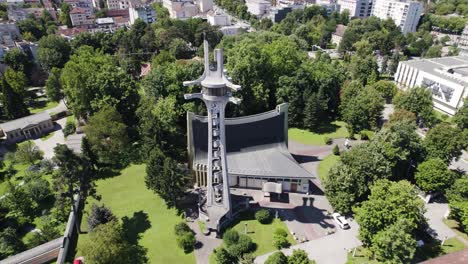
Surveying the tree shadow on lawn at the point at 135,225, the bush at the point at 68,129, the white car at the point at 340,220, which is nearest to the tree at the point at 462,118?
the white car at the point at 340,220

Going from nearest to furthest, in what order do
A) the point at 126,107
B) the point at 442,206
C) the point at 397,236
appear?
the point at 397,236, the point at 442,206, the point at 126,107

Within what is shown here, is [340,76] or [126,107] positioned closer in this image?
[126,107]

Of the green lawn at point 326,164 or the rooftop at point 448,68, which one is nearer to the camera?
the green lawn at point 326,164

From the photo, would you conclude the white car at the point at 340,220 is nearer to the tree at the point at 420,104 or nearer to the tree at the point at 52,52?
the tree at the point at 420,104

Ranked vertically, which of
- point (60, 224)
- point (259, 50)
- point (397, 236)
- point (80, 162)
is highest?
point (259, 50)

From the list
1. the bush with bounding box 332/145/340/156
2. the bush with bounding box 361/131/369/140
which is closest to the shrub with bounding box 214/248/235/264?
the bush with bounding box 332/145/340/156

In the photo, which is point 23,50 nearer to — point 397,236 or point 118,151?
point 118,151

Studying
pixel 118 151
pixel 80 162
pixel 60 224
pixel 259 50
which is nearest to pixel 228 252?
pixel 80 162
